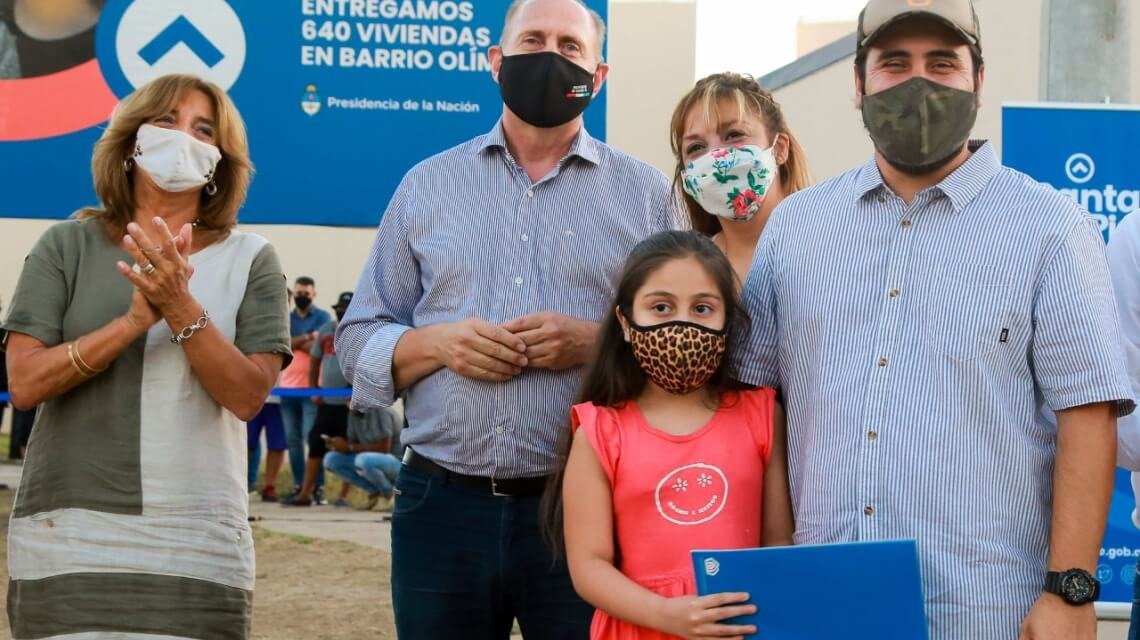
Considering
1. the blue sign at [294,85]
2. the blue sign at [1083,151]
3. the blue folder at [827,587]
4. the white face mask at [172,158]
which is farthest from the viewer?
the blue sign at [294,85]

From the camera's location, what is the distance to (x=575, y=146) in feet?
→ 11.4

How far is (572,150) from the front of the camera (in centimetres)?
345

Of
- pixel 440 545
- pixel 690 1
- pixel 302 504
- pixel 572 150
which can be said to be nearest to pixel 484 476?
pixel 440 545

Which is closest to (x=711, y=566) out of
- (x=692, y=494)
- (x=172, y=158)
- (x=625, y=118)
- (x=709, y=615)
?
(x=709, y=615)

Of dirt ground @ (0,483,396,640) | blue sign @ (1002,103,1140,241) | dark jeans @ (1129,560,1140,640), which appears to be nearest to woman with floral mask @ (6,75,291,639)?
dark jeans @ (1129,560,1140,640)

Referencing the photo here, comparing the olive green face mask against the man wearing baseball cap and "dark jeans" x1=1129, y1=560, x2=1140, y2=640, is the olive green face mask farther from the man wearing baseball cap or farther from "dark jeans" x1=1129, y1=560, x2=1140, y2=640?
"dark jeans" x1=1129, y1=560, x2=1140, y2=640

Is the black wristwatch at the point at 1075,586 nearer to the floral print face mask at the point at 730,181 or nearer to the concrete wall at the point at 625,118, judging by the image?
the floral print face mask at the point at 730,181

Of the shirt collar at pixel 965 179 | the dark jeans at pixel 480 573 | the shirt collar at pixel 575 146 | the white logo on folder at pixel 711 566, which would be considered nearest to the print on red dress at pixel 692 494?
the white logo on folder at pixel 711 566

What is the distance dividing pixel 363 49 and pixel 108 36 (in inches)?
49.8

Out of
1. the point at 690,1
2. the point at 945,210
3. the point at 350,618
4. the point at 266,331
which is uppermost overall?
the point at 690,1

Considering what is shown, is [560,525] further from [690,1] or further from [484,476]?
[690,1]

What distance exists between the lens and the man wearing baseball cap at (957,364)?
2490 mm

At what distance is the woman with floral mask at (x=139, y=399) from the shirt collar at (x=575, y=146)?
659 mm

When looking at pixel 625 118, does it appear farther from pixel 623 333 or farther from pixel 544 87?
pixel 623 333
